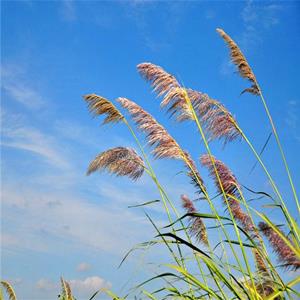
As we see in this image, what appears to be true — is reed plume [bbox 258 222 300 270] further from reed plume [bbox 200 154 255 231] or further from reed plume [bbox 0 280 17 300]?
reed plume [bbox 0 280 17 300]

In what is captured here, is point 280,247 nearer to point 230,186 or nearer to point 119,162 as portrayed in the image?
point 230,186

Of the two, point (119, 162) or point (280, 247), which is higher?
point (119, 162)

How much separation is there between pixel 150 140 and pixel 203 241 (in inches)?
46.4

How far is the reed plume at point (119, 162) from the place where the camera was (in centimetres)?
514

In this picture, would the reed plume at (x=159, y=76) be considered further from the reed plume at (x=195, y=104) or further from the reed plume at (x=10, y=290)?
the reed plume at (x=10, y=290)

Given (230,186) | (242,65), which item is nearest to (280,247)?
(230,186)

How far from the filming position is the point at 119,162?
17.1 feet

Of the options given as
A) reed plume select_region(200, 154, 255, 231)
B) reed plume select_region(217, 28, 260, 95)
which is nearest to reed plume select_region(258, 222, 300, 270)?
reed plume select_region(200, 154, 255, 231)

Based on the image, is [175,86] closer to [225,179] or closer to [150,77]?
[150,77]

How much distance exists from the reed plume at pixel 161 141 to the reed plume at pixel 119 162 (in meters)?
0.34

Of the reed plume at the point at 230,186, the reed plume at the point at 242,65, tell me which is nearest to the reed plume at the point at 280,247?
the reed plume at the point at 230,186

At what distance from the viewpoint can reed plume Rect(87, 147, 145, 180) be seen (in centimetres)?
514

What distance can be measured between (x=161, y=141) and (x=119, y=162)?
589mm

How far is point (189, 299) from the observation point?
3.87 meters
